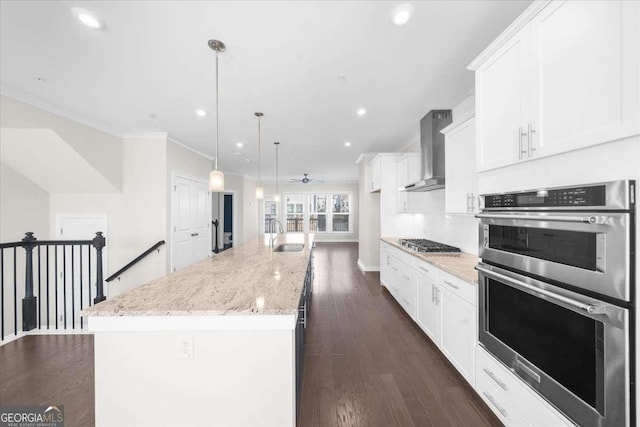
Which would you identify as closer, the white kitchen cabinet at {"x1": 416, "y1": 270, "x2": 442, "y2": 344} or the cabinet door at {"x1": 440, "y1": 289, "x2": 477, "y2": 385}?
the cabinet door at {"x1": 440, "y1": 289, "x2": 477, "y2": 385}

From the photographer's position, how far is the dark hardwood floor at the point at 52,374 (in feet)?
6.12

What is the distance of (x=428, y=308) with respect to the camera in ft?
8.47

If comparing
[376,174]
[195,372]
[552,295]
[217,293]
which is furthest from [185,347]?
[376,174]

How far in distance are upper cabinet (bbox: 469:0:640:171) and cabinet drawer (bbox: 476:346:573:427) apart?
1254mm

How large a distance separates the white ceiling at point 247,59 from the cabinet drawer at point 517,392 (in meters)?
2.29

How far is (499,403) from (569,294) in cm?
94

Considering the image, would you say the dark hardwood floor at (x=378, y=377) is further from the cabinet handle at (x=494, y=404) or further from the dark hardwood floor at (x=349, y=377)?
the cabinet handle at (x=494, y=404)

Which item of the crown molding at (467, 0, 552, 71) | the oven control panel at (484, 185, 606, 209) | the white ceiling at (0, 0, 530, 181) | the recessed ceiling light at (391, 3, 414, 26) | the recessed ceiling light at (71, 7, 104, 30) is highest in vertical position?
the white ceiling at (0, 0, 530, 181)

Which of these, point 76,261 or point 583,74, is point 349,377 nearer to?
point 583,74

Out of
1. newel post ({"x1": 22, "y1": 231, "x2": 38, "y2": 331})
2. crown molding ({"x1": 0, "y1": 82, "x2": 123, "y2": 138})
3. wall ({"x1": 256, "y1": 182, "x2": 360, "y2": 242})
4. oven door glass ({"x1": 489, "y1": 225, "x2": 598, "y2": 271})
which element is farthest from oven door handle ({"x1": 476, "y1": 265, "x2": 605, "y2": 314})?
wall ({"x1": 256, "y1": 182, "x2": 360, "y2": 242})

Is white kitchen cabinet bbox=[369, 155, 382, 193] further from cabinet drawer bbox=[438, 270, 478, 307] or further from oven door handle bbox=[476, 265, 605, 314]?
oven door handle bbox=[476, 265, 605, 314]

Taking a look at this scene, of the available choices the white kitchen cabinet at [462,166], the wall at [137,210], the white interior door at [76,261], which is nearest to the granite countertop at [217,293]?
the white kitchen cabinet at [462,166]

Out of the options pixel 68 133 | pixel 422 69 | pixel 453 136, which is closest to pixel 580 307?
pixel 453 136

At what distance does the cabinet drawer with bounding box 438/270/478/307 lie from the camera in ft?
5.92
